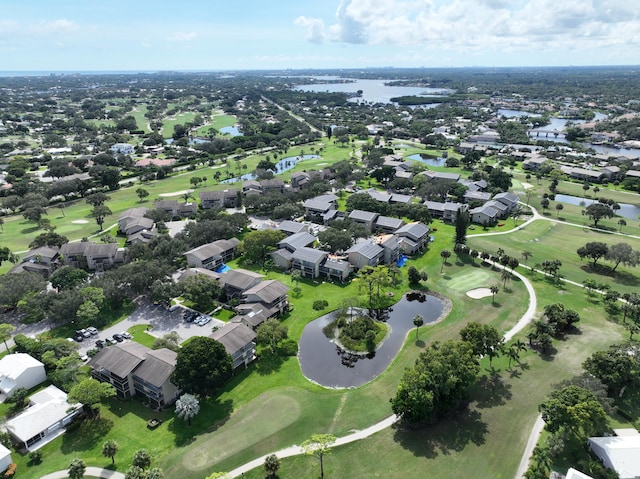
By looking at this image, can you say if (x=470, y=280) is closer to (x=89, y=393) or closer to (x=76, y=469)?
(x=89, y=393)

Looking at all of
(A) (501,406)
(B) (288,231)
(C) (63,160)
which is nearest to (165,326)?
(B) (288,231)

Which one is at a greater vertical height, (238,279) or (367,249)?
(367,249)

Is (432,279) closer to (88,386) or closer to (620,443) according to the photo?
(620,443)

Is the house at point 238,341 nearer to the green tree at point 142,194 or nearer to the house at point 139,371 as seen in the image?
the house at point 139,371

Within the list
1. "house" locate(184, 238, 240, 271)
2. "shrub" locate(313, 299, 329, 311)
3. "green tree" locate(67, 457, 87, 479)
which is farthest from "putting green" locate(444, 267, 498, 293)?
"green tree" locate(67, 457, 87, 479)

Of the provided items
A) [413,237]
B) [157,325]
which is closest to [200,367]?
[157,325]

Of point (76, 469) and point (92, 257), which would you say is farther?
point (92, 257)
